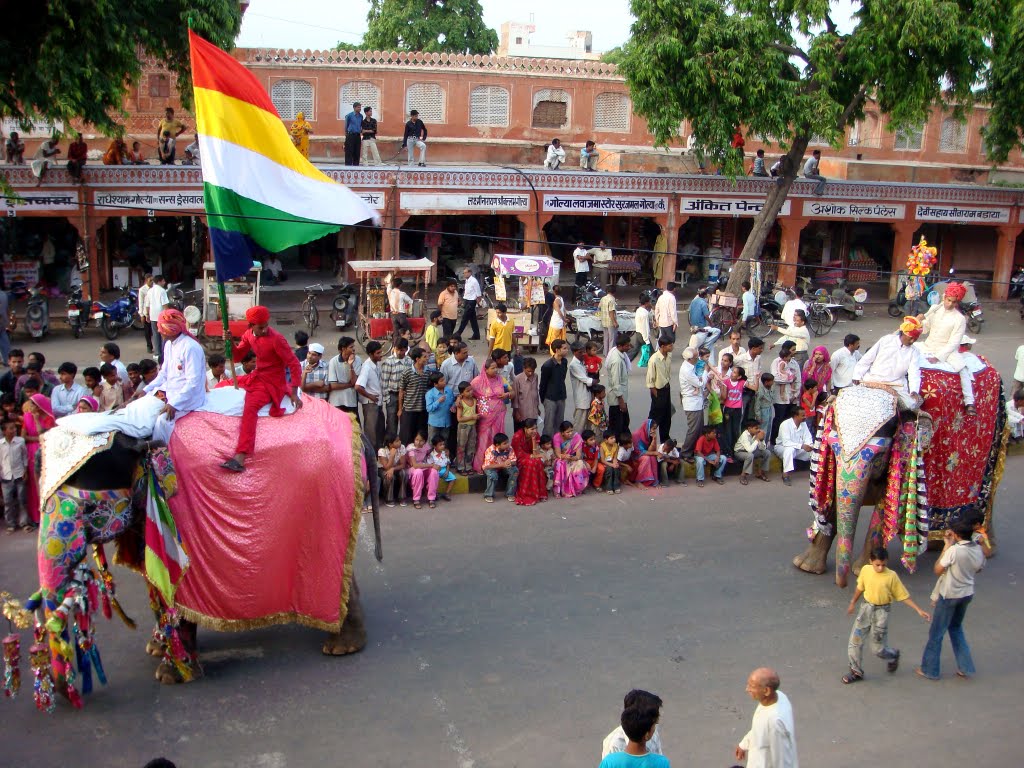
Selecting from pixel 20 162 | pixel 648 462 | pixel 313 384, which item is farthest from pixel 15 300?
pixel 648 462

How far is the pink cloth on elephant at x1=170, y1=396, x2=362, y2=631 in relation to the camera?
258 inches

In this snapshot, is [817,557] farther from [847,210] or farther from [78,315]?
[847,210]

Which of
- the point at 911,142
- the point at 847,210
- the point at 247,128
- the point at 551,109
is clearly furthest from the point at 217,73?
the point at 911,142

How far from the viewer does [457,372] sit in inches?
427

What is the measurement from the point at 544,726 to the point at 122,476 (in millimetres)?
2864

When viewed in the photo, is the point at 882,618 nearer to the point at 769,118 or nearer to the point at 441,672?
the point at 441,672

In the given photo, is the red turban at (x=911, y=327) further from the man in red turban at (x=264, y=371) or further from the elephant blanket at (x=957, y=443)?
the man in red turban at (x=264, y=371)

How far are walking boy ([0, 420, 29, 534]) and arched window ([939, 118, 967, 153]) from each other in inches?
997

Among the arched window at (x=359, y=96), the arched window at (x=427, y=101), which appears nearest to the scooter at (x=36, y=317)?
the arched window at (x=359, y=96)

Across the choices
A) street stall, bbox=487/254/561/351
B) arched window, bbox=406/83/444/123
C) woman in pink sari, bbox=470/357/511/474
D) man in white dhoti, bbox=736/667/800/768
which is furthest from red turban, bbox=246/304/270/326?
arched window, bbox=406/83/444/123

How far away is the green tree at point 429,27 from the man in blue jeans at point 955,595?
31.8 metres

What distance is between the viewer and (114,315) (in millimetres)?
17125

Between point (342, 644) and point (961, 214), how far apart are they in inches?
819

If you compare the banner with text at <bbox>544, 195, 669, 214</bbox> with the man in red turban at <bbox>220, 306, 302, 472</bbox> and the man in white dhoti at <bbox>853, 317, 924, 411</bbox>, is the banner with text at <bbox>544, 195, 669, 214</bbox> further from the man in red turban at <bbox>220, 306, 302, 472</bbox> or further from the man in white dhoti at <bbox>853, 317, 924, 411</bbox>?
the man in red turban at <bbox>220, 306, 302, 472</bbox>
